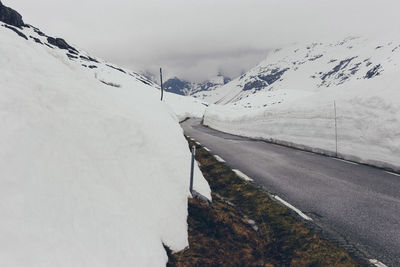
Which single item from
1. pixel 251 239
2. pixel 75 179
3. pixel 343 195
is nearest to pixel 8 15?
Answer: pixel 75 179

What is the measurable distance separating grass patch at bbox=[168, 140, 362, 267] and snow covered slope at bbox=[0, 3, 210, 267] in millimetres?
333

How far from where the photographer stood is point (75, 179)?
138 inches

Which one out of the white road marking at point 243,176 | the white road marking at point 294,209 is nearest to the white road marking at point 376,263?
the white road marking at point 294,209

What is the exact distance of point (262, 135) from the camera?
775 inches

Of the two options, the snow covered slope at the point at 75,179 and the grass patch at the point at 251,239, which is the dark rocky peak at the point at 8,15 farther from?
the grass patch at the point at 251,239

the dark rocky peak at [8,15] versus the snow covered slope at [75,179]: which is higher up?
the dark rocky peak at [8,15]

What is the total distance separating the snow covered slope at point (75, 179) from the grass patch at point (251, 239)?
13.1 inches

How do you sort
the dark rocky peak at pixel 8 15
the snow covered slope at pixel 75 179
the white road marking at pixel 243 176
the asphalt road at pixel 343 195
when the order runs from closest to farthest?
the snow covered slope at pixel 75 179 < the asphalt road at pixel 343 195 < the white road marking at pixel 243 176 < the dark rocky peak at pixel 8 15

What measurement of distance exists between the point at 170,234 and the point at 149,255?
664 millimetres

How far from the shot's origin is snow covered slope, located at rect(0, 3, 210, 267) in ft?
8.90

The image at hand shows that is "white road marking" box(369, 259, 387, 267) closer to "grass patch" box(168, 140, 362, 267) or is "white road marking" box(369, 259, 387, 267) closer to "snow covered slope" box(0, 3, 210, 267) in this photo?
"grass patch" box(168, 140, 362, 267)

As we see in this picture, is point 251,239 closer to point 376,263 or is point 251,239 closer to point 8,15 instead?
point 376,263

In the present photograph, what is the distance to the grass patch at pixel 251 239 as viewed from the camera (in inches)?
152

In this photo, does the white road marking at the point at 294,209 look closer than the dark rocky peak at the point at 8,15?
Yes
